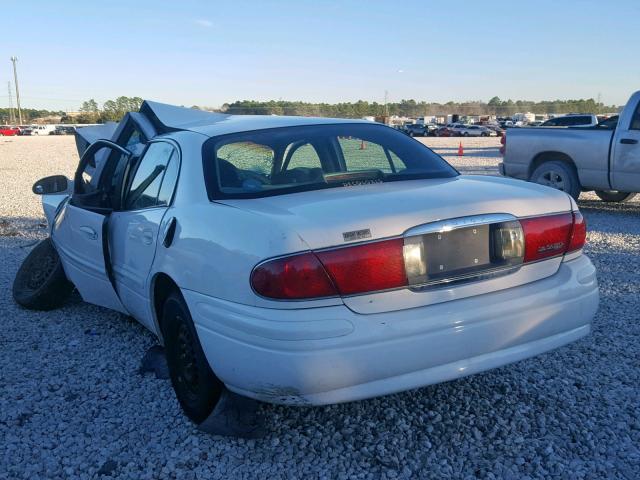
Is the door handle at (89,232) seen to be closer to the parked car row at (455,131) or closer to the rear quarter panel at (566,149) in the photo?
the rear quarter panel at (566,149)

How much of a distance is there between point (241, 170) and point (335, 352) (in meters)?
1.38

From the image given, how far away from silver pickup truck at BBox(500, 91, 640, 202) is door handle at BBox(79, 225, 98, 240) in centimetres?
759

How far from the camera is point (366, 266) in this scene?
2.60 meters

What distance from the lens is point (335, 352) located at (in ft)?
8.29

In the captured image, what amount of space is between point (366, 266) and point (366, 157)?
1.61 meters

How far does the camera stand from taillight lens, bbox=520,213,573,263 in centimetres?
297

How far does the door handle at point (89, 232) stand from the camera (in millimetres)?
4215

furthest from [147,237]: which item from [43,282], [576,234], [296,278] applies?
[43,282]

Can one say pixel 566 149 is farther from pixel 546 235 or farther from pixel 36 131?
pixel 36 131

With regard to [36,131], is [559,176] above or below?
above

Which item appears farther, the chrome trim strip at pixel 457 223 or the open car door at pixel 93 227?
the open car door at pixel 93 227

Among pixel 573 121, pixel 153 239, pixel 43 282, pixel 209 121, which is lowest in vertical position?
pixel 43 282

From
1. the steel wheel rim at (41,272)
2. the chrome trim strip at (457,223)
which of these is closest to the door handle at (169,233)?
the chrome trim strip at (457,223)

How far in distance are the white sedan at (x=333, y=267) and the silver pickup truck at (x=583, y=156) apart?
261 inches
